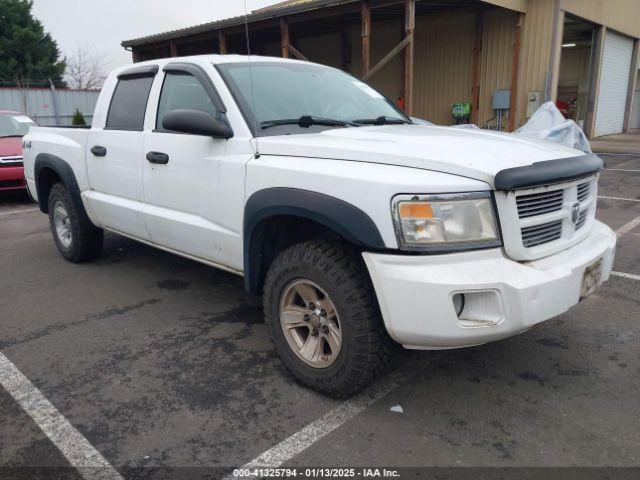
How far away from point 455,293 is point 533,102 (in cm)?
1434

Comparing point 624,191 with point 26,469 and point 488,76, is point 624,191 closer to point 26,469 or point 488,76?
point 488,76

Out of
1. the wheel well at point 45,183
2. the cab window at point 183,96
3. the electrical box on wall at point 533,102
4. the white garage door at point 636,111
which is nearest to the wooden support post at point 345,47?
the electrical box on wall at point 533,102

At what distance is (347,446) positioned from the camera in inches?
99.0

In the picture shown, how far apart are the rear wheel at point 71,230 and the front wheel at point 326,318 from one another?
2901 mm

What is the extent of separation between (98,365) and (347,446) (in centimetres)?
173

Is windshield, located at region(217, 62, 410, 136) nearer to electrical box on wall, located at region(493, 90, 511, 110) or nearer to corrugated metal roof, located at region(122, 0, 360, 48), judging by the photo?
corrugated metal roof, located at region(122, 0, 360, 48)

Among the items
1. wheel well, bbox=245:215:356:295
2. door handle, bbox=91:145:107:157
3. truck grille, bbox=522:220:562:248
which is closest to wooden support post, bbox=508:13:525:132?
door handle, bbox=91:145:107:157

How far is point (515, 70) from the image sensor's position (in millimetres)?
14633

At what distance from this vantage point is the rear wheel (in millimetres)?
5148

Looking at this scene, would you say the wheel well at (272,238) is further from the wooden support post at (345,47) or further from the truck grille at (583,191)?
the wooden support post at (345,47)

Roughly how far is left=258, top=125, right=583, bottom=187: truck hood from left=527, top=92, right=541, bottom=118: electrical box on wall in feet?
42.5

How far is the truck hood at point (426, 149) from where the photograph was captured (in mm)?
2516

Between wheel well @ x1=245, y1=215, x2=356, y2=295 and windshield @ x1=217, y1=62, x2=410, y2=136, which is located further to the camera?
windshield @ x1=217, y1=62, x2=410, y2=136

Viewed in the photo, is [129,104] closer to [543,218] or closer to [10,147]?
[543,218]
